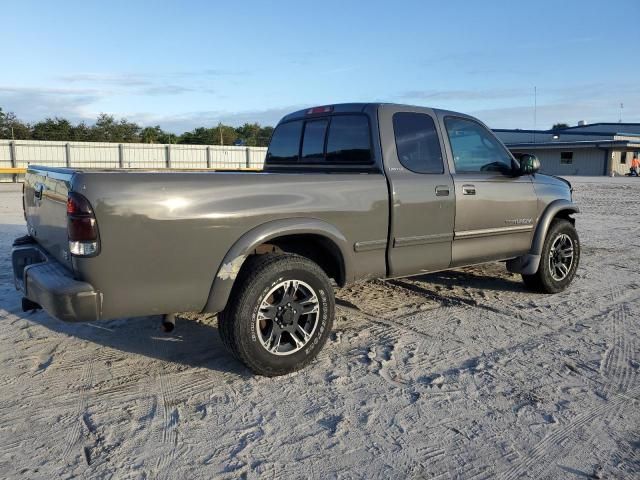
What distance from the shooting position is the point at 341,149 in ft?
15.1

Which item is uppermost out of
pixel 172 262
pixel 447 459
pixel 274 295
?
pixel 172 262

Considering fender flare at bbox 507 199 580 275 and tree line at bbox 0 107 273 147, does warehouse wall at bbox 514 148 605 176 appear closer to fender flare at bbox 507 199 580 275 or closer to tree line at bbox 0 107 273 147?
tree line at bbox 0 107 273 147

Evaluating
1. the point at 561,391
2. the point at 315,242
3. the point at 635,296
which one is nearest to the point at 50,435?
the point at 315,242

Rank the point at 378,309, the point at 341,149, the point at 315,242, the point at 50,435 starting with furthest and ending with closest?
the point at 378,309 → the point at 341,149 → the point at 315,242 → the point at 50,435

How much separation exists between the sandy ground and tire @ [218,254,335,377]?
6.8 inches

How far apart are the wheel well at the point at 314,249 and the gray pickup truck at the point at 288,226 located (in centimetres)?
Result: 1

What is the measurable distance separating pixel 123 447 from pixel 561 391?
106 inches

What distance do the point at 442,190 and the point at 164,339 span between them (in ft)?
8.75

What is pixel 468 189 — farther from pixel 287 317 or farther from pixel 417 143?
pixel 287 317

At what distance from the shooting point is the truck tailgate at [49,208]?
10.5 feet

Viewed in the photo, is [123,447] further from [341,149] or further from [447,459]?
[341,149]

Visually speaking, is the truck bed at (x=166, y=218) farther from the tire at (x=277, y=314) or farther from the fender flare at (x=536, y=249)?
the fender flare at (x=536, y=249)

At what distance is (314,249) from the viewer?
4117 mm

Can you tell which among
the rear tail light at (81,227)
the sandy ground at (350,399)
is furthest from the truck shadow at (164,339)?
the rear tail light at (81,227)
